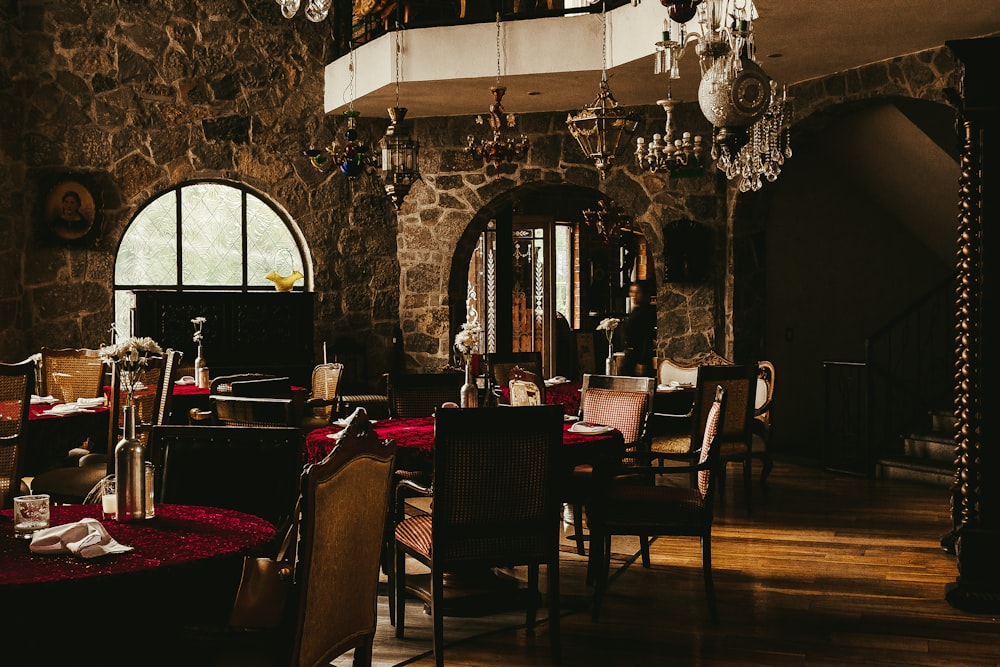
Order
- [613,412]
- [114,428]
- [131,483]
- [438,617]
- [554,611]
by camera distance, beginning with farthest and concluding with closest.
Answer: [114,428]
[613,412]
[554,611]
[438,617]
[131,483]

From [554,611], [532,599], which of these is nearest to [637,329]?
[532,599]

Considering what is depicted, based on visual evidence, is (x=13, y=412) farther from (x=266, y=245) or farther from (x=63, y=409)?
(x=266, y=245)

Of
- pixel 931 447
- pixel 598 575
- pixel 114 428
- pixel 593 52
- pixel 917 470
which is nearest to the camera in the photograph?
pixel 598 575

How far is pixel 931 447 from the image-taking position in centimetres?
772

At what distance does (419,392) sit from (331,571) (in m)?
3.14

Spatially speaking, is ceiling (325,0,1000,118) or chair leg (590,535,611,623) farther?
ceiling (325,0,1000,118)

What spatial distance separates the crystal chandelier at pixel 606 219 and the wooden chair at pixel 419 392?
23.8 ft

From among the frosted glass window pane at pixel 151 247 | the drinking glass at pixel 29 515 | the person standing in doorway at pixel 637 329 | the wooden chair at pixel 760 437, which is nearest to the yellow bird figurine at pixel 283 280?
the frosted glass window pane at pixel 151 247

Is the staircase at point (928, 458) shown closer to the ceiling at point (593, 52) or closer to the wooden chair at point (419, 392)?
the ceiling at point (593, 52)

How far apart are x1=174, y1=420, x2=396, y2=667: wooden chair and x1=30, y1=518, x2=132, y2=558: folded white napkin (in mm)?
279

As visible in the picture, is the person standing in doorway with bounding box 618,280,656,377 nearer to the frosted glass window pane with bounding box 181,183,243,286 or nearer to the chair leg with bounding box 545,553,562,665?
the frosted glass window pane with bounding box 181,183,243,286

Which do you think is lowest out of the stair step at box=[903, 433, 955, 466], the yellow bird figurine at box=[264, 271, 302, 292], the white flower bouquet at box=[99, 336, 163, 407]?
the stair step at box=[903, 433, 955, 466]

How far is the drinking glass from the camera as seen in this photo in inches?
100

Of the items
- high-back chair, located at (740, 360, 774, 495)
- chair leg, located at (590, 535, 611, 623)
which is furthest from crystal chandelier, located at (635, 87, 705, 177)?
chair leg, located at (590, 535, 611, 623)
